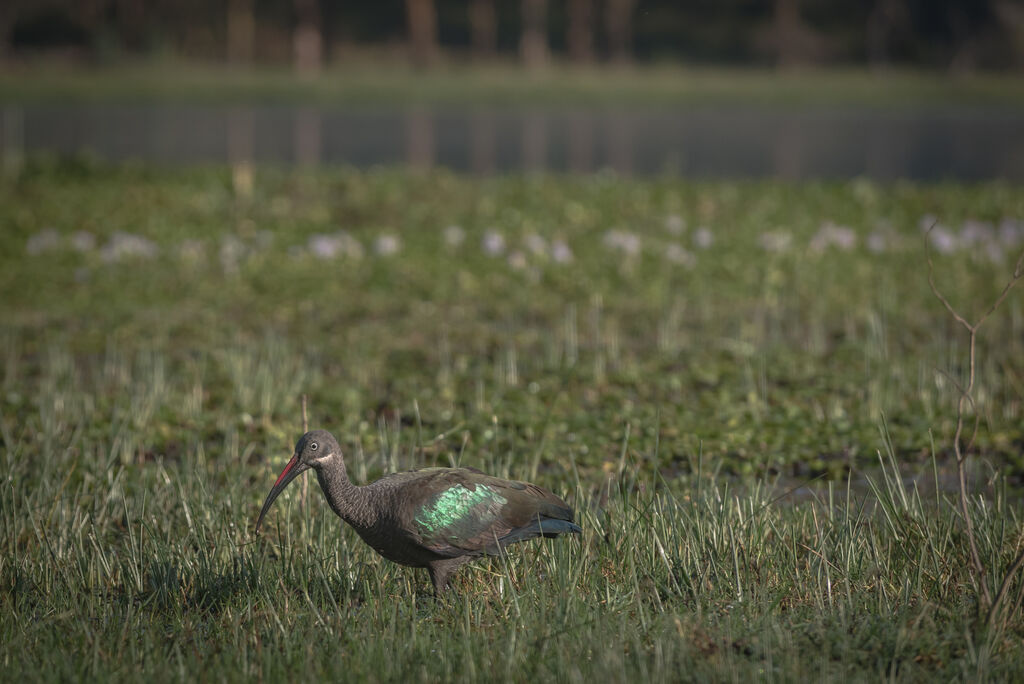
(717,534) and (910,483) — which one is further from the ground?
(717,534)

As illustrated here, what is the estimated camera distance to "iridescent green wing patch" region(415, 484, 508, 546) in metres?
4.11

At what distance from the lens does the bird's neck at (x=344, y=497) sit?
4.09 metres

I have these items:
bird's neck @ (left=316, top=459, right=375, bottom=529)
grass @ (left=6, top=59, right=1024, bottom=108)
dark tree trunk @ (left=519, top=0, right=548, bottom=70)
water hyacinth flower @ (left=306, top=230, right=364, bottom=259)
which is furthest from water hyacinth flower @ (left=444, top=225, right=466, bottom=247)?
dark tree trunk @ (left=519, top=0, right=548, bottom=70)

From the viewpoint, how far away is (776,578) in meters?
4.56

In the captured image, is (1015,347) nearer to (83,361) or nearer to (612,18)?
(83,361)

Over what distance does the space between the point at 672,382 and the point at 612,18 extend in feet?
235

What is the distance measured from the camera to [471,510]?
420 cm

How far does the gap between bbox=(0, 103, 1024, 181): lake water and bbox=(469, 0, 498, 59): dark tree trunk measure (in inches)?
1236

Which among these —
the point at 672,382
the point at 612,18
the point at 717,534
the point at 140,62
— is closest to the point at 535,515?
the point at 717,534

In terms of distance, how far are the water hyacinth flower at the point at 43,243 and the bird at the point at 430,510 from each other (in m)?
8.78

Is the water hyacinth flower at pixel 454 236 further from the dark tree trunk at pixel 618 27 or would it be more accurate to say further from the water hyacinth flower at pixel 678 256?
the dark tree trunk at pixel 618 27

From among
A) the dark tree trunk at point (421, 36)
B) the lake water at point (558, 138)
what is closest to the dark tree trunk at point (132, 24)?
the dark tree trunk at point (421, 36)

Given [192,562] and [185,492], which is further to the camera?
[185,492]

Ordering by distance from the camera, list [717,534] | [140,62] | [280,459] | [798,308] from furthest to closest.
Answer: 1. [140,62]
2. [798,308]
3. [280,459]
4. [717,534]
